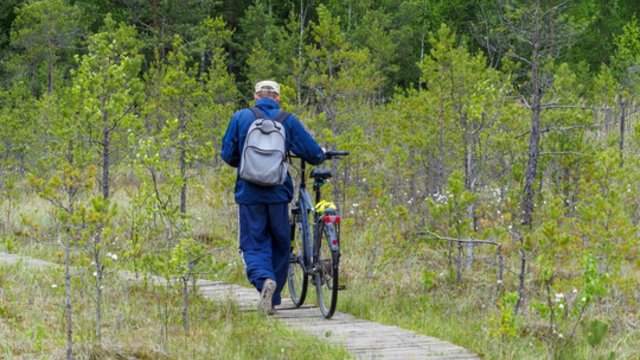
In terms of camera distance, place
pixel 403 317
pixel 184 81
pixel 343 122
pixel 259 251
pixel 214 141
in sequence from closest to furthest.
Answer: pixel 259 251, pixel 403 317, pixel 184 81, pixel 343 122, pixel 214 141

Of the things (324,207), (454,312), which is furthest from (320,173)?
(454,312)

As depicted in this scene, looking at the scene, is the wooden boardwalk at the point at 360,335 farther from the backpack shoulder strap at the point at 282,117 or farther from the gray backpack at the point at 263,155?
the backpack shoulder strap at the point at 282,117

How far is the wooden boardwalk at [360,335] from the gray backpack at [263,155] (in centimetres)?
106

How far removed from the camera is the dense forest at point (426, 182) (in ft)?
20.3

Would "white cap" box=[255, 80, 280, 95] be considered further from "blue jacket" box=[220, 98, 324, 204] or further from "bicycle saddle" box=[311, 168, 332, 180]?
"bicycle saddle" box=[311, 168, 332, 180]

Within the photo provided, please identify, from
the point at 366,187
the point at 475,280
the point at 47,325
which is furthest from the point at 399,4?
the point at 47,325

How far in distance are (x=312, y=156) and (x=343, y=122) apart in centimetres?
888

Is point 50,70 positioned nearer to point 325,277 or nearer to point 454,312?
point 454,312

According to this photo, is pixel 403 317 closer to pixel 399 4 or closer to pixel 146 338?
pixel 146 338

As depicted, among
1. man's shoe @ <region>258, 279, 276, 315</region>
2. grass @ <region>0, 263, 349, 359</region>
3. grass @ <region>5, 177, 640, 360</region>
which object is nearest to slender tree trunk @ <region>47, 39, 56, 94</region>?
grass @ <region>5, 177, 640, 360</region>

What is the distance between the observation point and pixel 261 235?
620cm

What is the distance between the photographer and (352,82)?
1409 centimetres

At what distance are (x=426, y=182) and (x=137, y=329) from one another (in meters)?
8.77

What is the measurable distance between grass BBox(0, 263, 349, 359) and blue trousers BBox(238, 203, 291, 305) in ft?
1.10
